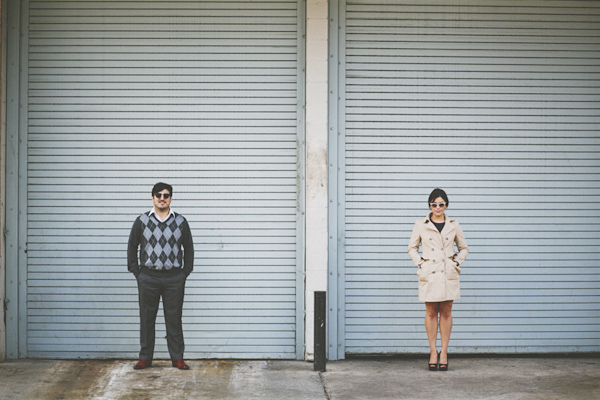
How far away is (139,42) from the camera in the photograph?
8227 millimetres

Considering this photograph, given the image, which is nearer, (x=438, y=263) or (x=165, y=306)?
(x=438, y=263)

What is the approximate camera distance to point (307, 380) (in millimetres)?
7188

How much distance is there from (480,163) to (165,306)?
396cm

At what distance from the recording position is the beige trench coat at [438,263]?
725 cm

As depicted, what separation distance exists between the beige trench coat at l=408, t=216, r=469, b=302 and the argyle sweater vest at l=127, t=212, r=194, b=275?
2392mm

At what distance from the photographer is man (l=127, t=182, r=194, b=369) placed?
7211 mm

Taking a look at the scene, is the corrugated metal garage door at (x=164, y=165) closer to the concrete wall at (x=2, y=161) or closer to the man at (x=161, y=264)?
the concrete wall at (x=2, y=161)

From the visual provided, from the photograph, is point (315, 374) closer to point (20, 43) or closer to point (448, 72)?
point (448, 72)

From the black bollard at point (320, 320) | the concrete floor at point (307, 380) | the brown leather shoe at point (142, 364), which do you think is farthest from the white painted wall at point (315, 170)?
the brown leather shoe at point (142, 364)

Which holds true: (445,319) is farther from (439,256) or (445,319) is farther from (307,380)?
(307,380)

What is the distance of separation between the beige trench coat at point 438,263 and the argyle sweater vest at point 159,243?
2.39 m

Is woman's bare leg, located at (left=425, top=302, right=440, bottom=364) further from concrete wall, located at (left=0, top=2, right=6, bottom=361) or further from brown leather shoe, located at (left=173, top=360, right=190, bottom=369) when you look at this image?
concrete wall, located at (left=0, top=2, right=6, bottom=361)

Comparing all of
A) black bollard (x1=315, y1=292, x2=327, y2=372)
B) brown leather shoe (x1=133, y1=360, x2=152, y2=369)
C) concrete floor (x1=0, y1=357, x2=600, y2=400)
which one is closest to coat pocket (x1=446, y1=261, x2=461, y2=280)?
concrete floor (x1=0, y1=357, x2=600, y2=400)

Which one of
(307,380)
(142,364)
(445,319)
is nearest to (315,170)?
(445,319)
